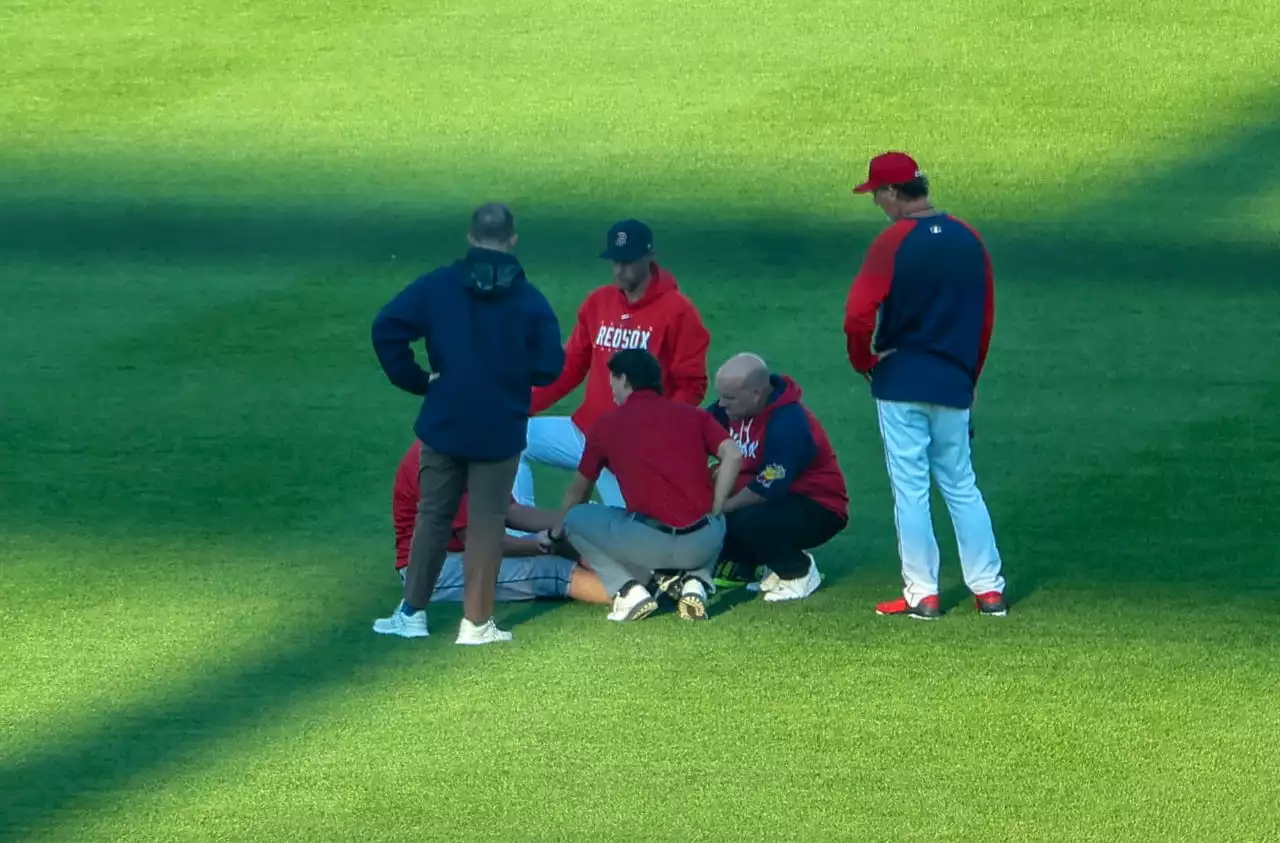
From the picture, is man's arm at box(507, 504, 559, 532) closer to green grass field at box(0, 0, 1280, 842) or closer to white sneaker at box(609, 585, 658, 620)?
green grass field at box(0, 0, 1280, 842)

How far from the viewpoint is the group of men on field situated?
6980mm

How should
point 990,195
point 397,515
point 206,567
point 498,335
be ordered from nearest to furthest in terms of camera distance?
point 498,335, point 397,515, point 206,567, point 990,195

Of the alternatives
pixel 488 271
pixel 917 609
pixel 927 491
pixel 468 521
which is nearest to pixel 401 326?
pixel 488 271

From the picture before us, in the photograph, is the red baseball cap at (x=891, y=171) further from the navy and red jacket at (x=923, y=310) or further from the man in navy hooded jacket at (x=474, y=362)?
the man in navy hooded jacket at (x=474, y=362)

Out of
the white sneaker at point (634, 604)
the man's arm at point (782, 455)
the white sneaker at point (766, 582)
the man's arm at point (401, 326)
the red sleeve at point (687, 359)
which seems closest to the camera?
the man's arm at point (401, 326)

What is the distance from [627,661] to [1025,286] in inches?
245

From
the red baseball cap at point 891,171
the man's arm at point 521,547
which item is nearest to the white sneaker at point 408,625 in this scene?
the man's arm at point 521,547

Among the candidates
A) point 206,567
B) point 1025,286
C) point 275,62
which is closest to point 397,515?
point 206,567

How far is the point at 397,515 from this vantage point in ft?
25.1

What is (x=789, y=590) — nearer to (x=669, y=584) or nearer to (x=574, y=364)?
(x=669, y=584)

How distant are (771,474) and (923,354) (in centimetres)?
82

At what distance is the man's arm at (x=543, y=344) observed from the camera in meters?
7.03

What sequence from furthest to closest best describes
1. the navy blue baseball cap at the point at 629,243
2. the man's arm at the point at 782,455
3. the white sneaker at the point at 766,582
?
the navy blue baseball cap at the point at 629,243 → the white sneaker at the point at 766,582 → the man's arm at the point at 782,455

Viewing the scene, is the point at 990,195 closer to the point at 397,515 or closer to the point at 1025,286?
the point at 1025,286
